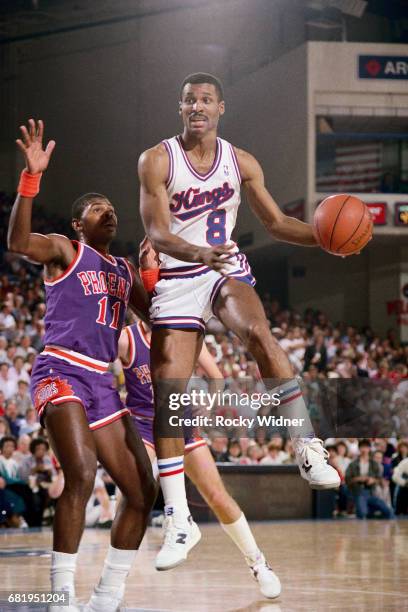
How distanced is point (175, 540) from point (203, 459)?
1631 mm

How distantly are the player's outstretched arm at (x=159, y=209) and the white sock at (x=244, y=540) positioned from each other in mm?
2271

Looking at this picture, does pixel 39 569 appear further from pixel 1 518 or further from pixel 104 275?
pixel 1 518

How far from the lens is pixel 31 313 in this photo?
670 inches

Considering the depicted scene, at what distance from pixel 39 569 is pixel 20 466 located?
4184 millimetres

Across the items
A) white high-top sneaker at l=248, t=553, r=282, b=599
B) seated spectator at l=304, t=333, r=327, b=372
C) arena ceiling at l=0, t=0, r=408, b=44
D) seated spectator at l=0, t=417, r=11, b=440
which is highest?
arena ceiling at l=0, t=0, r=408, b=44

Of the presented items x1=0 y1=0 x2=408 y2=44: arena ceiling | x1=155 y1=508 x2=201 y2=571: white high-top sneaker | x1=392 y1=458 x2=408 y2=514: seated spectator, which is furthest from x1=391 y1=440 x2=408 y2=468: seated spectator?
x1=0 y1=0 x2=408 y2=44: arena ceiling

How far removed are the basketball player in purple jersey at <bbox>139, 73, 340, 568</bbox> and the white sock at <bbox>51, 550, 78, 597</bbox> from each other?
0.50 m

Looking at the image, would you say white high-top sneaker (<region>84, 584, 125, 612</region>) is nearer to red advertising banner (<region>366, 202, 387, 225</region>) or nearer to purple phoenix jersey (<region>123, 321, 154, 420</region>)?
purple phoenix jersey (<region>123, 321, 154, 420</region>)

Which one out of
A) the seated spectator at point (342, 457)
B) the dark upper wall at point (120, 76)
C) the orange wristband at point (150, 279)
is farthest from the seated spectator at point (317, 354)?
the orange wristband at point (150, 279)

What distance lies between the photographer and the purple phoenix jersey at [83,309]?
579 centimetres

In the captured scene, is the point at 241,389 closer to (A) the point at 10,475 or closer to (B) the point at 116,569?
(B) the point at 116,569

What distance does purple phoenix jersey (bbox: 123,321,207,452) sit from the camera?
25.8ft

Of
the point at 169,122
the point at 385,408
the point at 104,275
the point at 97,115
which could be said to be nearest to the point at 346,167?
the point at 169,122

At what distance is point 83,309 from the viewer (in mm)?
5805
